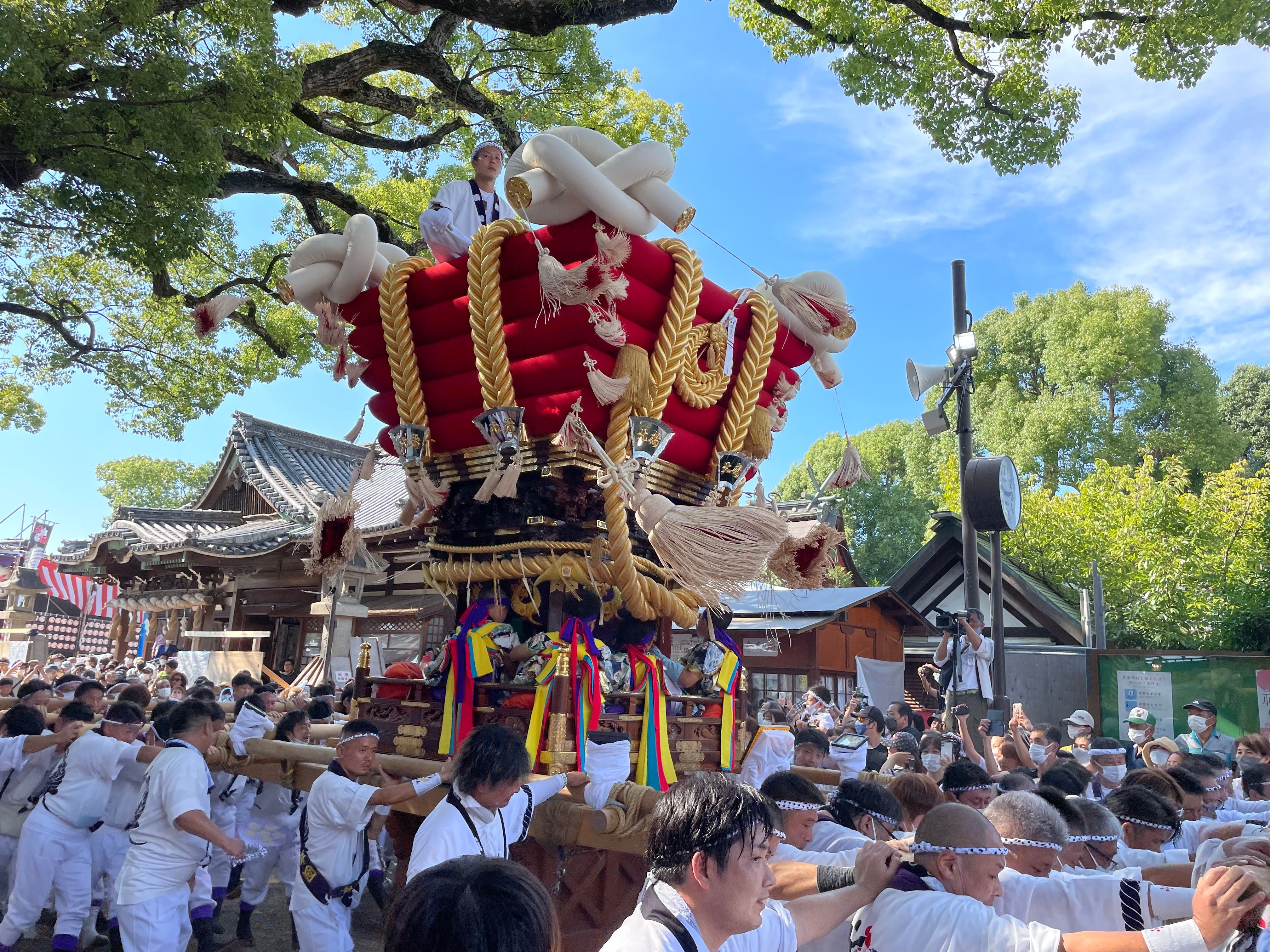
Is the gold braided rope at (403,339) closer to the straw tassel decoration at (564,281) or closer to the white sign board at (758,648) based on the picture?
the straw tassel decoration at (564,281)

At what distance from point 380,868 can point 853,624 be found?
405 inches

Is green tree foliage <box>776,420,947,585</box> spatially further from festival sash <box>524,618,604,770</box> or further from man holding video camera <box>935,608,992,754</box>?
festival sash <box>524,618,604,770</box>

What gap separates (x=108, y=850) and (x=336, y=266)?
3.70 meters

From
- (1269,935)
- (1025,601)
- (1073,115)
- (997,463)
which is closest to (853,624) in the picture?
(1025,601)

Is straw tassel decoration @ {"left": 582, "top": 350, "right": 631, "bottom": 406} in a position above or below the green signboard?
above

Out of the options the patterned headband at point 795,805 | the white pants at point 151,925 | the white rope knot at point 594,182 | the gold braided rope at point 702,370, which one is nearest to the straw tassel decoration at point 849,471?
the gold braided rope at point 702,370

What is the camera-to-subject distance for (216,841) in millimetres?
3590

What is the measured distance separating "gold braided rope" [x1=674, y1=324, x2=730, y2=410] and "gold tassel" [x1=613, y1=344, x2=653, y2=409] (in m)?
0.17

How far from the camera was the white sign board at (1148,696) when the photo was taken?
415 inches

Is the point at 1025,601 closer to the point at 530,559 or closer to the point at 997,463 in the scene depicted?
the point at 997,463

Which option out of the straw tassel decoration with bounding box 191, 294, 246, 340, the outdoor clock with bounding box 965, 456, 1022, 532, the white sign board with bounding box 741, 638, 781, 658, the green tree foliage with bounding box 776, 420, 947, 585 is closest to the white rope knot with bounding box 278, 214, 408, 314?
the straw tassel decoration with bounding box 191, 294, 246, 340

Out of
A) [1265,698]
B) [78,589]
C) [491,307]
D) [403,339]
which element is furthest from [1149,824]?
[78,589]

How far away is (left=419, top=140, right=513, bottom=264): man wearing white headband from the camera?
4.21 meters

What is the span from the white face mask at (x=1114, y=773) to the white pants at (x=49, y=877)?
6232mm
